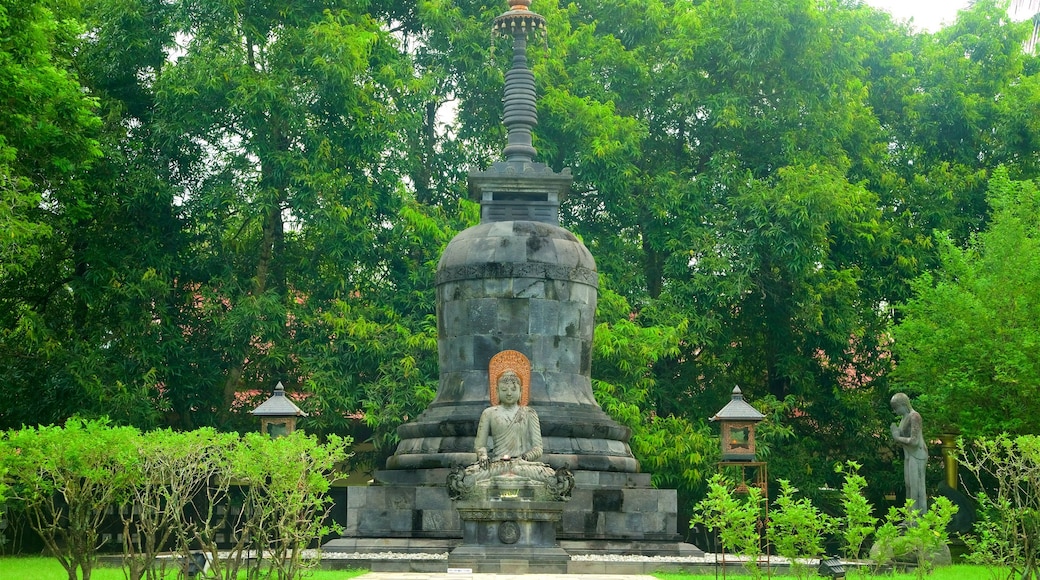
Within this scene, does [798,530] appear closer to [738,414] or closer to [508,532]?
[508,532]

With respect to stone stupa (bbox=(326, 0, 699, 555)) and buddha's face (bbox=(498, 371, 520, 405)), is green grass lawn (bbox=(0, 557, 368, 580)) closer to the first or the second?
stone stupa (bbox=(326, 0, 699, 555))

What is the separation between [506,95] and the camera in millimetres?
20828

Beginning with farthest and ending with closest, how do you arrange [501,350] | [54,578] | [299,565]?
[501,350]
[54,578]
[299,565]

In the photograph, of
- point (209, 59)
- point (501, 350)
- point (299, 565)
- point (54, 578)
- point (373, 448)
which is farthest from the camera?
point (373, 448)

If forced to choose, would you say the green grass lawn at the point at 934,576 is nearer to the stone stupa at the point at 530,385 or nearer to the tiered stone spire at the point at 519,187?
the stone stupa at the point at 530,385

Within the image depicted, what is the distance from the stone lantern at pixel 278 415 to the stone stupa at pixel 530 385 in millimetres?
1477

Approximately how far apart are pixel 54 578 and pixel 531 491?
543cm

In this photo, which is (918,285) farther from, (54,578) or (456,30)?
(54,578)

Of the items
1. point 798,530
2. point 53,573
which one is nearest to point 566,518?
point 53,573

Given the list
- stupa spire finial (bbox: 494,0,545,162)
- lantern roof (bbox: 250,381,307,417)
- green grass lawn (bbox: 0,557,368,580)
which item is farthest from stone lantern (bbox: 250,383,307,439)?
stupa spire finial (bbox: 494,0,545,162)

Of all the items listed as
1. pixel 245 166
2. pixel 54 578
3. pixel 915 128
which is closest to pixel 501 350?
pixel 54 578

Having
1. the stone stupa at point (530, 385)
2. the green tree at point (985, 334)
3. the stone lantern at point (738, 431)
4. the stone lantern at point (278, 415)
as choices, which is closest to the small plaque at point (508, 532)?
the stone stupa at point (530, 385)

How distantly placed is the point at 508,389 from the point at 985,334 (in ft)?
34.1

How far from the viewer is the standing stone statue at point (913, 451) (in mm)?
18094
